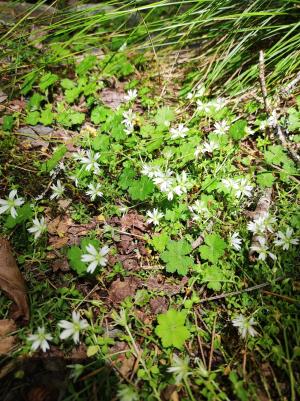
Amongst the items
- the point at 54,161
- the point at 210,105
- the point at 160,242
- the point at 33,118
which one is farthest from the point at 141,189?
the point at 33,118

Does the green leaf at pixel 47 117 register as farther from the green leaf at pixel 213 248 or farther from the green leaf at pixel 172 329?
the green leaf at pixel 172 329

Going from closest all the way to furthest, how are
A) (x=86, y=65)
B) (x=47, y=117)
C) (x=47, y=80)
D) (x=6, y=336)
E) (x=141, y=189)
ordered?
(x=6, y=336) → (x=141, y=189) → (x=47, y=117) → (x=47, y=80) → (x=86, y=65)

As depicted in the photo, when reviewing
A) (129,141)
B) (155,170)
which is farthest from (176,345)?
(129,141)

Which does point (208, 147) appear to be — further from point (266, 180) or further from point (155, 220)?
point (155, 220)

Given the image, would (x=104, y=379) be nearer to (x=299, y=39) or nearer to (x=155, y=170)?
(x=155, y=170)

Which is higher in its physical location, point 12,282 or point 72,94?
point 72,94

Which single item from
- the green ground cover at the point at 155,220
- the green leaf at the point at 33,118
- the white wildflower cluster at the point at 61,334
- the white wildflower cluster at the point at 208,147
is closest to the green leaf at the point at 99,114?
the green ground cover at the point at 155,220
